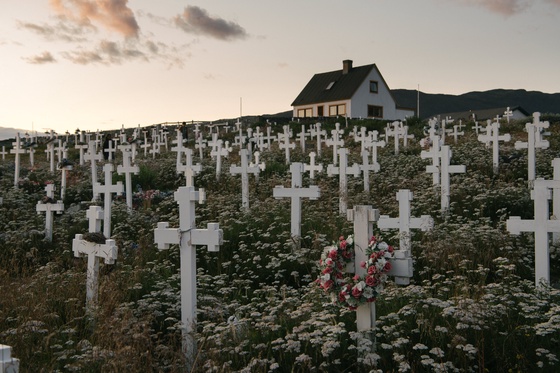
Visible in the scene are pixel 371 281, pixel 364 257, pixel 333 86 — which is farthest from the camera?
pixel 333 86

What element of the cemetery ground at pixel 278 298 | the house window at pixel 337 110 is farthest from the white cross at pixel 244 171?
the house window at pixel 337 110

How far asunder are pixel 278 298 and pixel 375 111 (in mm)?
50535

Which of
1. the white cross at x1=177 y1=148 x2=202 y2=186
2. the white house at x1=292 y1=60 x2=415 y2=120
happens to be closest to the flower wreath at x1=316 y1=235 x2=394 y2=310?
the white cross at x1=177 y1=148 x2=202 y2=186

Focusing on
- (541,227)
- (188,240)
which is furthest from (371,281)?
(541,227)

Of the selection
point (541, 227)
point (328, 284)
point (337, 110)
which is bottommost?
point (328, 284)

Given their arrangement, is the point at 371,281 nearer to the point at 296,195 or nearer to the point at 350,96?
the point at 296,195

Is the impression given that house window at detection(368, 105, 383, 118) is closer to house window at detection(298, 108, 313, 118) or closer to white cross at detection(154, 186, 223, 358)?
house window at detection(298, 108, 313, 118)

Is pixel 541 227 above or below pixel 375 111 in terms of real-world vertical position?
below

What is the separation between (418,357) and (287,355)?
117cm

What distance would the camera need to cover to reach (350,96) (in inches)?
2125

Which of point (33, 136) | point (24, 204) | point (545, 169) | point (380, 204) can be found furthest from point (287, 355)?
point (33, 136)

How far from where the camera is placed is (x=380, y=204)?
1341 centimetres

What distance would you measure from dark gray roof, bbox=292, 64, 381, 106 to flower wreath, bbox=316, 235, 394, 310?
49.2m

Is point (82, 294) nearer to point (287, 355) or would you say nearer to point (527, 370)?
point (287, 355)
